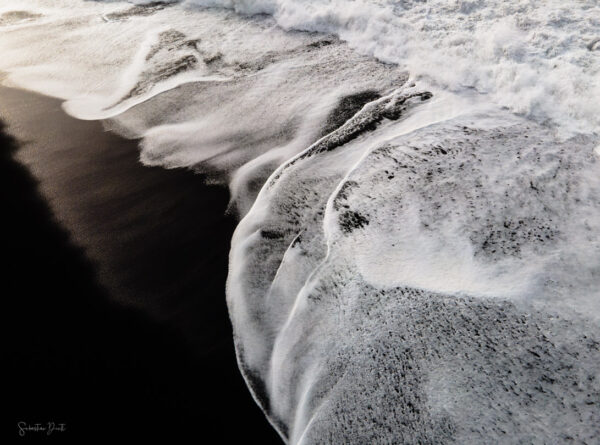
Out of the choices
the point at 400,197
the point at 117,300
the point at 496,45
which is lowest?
the point at 117,300

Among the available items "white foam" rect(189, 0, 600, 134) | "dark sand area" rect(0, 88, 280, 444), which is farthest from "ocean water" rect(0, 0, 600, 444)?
"dark sand area" rect(0, 88, 280, 444)

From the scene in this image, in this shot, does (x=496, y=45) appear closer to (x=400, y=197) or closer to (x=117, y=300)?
(x=400, y=197)

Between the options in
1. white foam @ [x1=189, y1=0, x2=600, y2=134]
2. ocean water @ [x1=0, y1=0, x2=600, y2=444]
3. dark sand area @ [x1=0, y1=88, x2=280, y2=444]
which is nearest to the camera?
ocean water @ [x1=0, y1=0, x2=600, y2=444]

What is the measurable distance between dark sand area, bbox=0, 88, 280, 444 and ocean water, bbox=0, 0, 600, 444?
0.19 m

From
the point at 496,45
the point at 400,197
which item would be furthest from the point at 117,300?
the point at 496,45

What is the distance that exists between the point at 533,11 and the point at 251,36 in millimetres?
2997

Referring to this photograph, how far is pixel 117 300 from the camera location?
226 centimetres

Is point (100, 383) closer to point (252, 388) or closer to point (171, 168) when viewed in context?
point (252, 388)

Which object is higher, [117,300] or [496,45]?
[496,45]

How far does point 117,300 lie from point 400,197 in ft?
6.05

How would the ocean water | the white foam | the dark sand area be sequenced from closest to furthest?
1. the ocean water
2. the dark sand area
3. the white foam

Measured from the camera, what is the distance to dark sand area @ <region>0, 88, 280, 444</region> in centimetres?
185

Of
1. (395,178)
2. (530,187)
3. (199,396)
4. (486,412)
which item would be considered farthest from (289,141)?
(486,412)

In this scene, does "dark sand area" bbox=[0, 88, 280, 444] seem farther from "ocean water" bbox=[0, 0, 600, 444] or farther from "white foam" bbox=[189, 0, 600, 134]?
"white foam" bbox=[189, 0, 600, 134]
